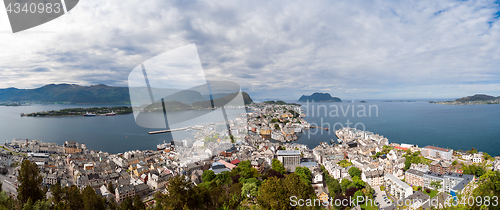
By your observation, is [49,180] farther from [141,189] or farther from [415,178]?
[415,178]

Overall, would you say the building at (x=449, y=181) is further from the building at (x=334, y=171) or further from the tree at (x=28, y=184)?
the tree at (x=28, y=184)

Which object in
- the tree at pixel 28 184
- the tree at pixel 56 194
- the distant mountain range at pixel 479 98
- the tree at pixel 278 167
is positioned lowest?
the tree at pixel 278 167

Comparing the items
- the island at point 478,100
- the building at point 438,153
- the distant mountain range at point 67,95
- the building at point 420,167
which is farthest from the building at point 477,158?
the distant mountain range at point 67,95

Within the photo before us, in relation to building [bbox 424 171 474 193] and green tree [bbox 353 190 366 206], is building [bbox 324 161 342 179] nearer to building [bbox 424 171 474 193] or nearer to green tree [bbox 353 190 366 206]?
green tree [bbox 353 190 366 206]

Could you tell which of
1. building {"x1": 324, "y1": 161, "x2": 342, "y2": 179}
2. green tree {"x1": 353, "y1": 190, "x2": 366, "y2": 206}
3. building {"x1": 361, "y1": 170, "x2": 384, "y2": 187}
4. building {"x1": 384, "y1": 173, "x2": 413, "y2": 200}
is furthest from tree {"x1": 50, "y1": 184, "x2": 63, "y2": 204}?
building {"x1": 384, "y1": 173, "x2": 413, "y2": 200}

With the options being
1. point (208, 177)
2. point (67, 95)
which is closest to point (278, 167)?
point (208, 177)

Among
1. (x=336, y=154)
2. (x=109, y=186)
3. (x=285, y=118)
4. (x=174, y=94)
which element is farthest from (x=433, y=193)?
(x=285, y=118)

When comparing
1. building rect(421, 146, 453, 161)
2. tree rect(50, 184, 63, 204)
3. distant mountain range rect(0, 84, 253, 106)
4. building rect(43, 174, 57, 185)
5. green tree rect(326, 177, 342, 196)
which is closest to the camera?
tree rect(50, 184, 63, 204)

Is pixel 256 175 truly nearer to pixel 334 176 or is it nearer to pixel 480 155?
pixel 334 176
